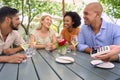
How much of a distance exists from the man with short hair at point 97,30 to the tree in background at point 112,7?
386 cm

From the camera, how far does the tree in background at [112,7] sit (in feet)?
21.0

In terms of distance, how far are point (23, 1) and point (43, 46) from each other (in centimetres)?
448

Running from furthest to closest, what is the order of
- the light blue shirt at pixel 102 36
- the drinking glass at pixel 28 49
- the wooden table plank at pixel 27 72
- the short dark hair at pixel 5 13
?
the short dark hair at pixel 5 13, the light blue shirt at pixel 102 36, the drinking glass at pixel 28 49, the wooden table plank at pixel 27 72

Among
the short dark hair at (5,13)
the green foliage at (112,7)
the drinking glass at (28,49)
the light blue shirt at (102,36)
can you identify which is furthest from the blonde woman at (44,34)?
the green foliage at (112,7)

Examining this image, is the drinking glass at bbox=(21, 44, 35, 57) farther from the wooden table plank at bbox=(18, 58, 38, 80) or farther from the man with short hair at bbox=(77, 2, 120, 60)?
the man with short hair at bbox=(77, 2, 120, 60)

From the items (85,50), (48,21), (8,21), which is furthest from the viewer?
(48,21)

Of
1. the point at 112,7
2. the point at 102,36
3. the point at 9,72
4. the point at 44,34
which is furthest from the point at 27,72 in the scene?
the point at 112,7

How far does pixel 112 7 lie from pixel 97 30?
4.13m

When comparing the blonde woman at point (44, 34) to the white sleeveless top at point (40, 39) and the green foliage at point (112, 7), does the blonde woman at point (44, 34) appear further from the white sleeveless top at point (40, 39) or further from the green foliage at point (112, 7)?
the green foliage at point (112, 7)

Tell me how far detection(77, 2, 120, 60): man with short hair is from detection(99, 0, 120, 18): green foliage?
3.86 meters

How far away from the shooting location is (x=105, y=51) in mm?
1689

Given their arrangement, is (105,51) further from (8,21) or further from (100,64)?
(8,21)

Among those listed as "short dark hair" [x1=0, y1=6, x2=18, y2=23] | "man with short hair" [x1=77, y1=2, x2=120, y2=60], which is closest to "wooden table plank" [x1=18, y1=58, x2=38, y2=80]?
"man with short hair" [x1=77, y1=2, x2=120, y2=60]

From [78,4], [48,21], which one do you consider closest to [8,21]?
[48,21]
